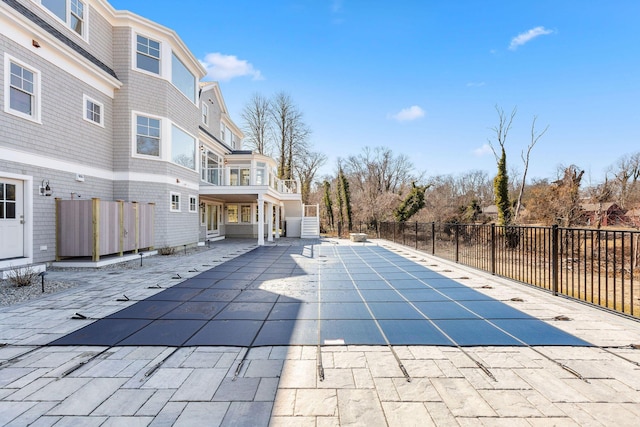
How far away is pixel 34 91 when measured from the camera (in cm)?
728

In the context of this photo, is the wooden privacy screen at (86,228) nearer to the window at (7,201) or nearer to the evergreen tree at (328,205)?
the window at (7,201)

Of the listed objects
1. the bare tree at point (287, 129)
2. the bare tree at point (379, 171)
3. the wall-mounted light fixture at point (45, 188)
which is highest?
the bare tree at point (287, 129)

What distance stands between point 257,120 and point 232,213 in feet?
46.0

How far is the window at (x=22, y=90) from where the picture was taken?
21.8 ft

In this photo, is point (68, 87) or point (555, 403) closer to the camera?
point (555, 403)

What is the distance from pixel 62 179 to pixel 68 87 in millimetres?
2593

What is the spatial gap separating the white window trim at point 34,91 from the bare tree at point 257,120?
75.6ft

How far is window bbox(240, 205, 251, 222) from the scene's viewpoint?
19.9 metres

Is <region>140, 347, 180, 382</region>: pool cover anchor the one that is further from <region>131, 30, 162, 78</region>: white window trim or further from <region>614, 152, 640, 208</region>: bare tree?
<region>614, 152, 640, 208</region>: bare tree

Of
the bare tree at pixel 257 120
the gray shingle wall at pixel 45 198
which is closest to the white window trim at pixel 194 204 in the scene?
the gray shingle wall at pixel 45 198

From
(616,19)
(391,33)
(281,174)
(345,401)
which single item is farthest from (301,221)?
(345,401)

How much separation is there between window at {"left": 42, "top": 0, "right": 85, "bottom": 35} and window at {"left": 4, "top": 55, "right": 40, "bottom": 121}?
7.80 ft

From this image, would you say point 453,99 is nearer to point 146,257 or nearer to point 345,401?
point 146,257

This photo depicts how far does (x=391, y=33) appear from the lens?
41.5 ft
